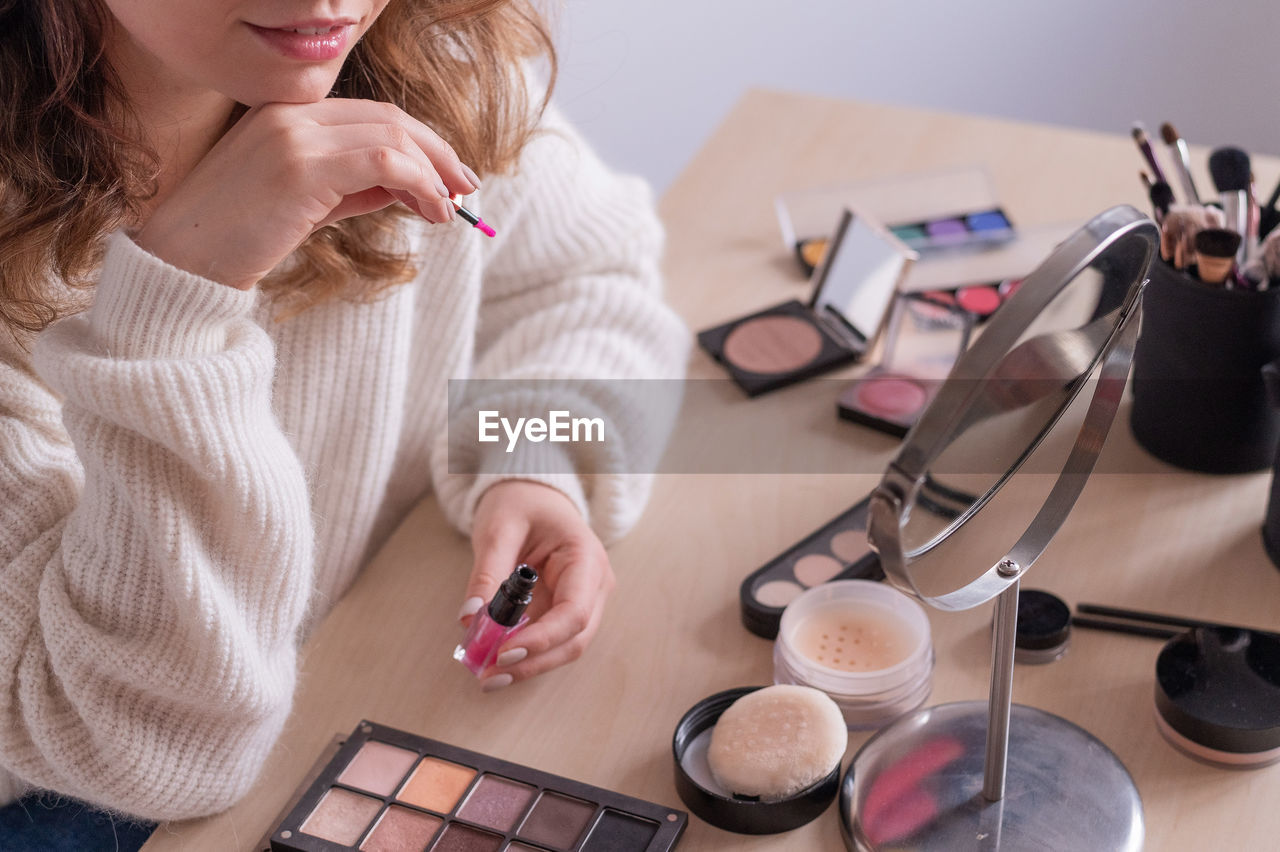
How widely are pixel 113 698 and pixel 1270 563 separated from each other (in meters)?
0.64

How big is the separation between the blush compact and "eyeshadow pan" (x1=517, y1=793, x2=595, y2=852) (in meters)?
0.36

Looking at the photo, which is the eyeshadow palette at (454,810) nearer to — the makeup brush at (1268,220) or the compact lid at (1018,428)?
the compact lid at (1018,428)

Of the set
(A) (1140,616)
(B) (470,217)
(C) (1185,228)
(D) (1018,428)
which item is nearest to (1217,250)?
(C) (1185,228)

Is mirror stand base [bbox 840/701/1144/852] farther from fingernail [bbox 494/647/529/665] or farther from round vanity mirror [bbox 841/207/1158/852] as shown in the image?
fingernail [bbox 494/647/529/665]

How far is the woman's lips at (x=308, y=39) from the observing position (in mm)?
578

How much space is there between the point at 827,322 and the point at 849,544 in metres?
0.25

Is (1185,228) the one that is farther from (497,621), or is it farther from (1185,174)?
(497,621)

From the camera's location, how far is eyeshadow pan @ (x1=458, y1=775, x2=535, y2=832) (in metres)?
0.60

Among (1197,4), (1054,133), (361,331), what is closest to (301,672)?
(361,331)

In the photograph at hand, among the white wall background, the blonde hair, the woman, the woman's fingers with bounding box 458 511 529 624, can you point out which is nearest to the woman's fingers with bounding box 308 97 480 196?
the woman

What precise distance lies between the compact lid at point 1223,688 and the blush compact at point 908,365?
248mm

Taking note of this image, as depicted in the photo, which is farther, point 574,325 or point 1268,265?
point 574,325

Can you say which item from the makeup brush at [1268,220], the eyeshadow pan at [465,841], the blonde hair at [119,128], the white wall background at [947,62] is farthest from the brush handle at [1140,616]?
the white wall background at [947,62]

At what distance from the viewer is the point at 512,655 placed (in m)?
0.67
